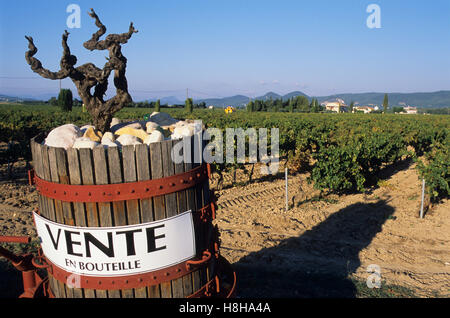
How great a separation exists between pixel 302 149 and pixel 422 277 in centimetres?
1032

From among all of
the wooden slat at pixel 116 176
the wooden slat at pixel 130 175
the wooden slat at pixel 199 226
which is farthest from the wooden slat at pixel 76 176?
the wooden slat at pixel 199 226

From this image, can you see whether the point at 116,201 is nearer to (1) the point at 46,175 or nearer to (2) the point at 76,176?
(2) the point at 76,176

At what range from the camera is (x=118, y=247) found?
241 centimetres

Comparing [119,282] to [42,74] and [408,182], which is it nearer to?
[42,74]

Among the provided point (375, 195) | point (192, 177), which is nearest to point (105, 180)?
point (192, 177)

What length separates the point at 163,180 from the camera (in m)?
2.48

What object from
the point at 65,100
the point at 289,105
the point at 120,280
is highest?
the point at 65,100

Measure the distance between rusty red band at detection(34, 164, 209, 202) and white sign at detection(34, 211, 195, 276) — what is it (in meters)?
0.22

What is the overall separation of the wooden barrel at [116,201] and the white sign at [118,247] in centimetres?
5

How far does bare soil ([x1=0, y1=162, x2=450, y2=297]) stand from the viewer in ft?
20.6

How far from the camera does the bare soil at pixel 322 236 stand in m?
6.29

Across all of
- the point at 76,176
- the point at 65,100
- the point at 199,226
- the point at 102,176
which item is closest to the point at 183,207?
the point at 199,226

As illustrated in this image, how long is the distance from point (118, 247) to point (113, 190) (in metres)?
0.44

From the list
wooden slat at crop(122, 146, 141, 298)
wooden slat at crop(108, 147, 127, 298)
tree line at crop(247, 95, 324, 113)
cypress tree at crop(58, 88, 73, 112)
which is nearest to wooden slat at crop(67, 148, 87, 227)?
wooden slat at crop(108, 147, 127, 298)
